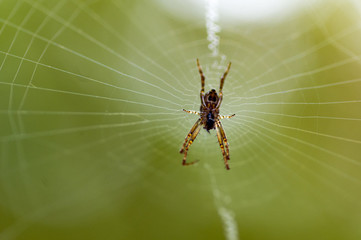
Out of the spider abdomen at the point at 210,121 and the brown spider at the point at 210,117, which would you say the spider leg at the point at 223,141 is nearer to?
the brown spider at the point at 210,117

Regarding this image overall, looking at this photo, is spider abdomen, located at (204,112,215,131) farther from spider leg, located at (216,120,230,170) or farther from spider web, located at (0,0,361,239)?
spider web, located at (0,0,361,239)

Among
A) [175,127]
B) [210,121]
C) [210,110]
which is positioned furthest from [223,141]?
[175,127]

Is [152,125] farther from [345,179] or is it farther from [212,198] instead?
[345,179]

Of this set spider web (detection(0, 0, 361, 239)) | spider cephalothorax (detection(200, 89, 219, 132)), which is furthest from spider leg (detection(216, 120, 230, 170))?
spider web (detection(0, 0, 361, 239))

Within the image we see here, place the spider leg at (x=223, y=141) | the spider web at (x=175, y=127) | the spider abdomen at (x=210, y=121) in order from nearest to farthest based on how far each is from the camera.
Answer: the spider abdomen at (x=210, y=121)
the spider leg at (x=223, y=141)
the spider web at (x=175, y=127)

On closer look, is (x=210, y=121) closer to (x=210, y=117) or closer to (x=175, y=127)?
(x=210, y=117)

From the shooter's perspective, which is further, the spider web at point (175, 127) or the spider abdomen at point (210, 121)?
the spider web at point (175, 127)

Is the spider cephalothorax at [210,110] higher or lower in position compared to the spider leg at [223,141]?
higher

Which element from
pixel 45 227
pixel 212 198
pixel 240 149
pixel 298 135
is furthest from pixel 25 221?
pixel 298 135

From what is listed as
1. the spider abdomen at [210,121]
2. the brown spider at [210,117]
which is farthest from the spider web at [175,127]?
the spider abdomen at [210,121]
